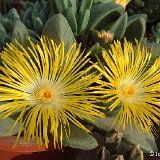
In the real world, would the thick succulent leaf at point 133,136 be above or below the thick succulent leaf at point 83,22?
below

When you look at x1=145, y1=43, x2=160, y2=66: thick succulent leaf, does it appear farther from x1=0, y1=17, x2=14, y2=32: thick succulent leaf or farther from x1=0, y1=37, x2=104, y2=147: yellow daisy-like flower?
x1=0, y1=17, x2=14, y2=32: thick succulent leaf

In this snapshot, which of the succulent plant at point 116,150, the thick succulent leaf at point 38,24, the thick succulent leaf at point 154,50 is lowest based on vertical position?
the succulent plant at point 116,150

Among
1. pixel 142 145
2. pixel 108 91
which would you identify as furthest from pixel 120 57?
pixel 142 145

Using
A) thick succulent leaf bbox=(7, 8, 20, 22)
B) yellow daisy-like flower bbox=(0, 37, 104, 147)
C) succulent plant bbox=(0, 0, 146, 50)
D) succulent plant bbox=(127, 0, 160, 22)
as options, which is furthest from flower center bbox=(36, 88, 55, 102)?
succulent plant bbox=(127, 0, 160, 22)

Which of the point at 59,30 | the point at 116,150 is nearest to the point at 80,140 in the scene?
the point at 116,150

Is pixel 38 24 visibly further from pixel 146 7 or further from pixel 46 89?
pixel 146 7

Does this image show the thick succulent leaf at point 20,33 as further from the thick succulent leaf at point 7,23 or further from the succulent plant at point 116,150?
the succulent plant at point 116,150

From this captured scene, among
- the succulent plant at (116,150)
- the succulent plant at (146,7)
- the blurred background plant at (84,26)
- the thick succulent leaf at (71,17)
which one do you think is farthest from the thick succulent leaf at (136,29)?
the succulent plant at (146,7)
